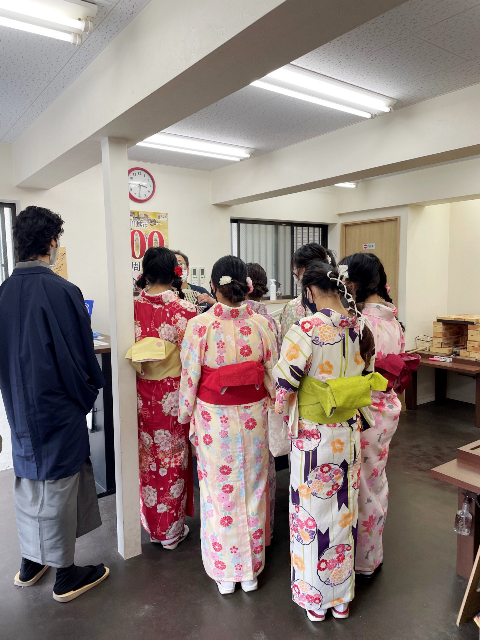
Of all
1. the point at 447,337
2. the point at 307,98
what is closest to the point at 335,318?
the point at 307,98

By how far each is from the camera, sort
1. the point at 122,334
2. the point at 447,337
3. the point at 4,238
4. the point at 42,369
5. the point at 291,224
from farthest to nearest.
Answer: the point at 291,224, the point at 447,337, the point at 4,238, the point at 122,334, the point at 42,369

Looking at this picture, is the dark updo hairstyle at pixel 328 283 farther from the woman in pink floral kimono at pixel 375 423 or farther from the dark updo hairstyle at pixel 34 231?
the dark updo hairstyle at pixel 34 231

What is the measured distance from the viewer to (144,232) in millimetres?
4211

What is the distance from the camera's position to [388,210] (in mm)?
4996

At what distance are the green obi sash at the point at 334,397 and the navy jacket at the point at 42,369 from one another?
0.98 m

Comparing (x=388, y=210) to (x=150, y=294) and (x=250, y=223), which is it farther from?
(x=150, y=294)

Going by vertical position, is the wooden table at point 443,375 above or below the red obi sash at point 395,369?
below

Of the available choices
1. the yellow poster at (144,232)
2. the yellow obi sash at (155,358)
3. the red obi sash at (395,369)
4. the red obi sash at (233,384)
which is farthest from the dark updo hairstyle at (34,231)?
the yellow poster at (144,232)

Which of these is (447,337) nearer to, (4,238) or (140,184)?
(140,184)

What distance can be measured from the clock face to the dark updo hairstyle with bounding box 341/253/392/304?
2.60 metres

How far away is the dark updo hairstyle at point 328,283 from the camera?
1767 millimetres

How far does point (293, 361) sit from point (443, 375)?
406 centimetres

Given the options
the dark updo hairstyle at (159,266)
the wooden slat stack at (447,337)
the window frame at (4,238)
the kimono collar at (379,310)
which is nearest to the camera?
the kimono collar at (379,310)

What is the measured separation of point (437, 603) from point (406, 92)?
275 centimetres
